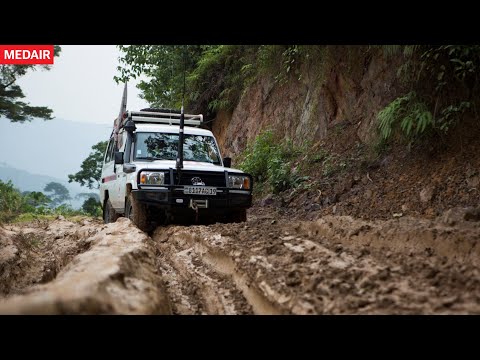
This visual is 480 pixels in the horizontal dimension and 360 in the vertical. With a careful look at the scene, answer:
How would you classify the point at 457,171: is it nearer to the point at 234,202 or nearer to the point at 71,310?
the point at 234,202

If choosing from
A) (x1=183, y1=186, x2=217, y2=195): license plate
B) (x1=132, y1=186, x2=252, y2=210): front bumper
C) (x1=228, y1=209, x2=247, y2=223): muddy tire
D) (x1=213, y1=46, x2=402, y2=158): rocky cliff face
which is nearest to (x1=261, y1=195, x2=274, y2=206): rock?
(x1=213, y1=46, x2=402, y2=158): rocky cliff face

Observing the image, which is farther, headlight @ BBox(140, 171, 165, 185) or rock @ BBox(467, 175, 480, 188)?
headlight @ BBox(140, 171, 165, 185)

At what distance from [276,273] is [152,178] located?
419 cm

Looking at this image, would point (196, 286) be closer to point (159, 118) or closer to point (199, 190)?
point (199, 190)

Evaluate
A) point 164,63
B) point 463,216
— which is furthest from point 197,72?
point 463,216

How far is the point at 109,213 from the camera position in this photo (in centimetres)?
1011

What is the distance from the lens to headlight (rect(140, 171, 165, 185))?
7.23 metres

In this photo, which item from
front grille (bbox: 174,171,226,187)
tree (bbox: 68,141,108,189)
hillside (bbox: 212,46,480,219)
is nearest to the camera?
hillside (bbox: 212,46,480,219)

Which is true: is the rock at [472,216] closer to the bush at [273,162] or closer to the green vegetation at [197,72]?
the bush at [273,162]

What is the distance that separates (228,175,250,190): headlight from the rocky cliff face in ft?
8.95

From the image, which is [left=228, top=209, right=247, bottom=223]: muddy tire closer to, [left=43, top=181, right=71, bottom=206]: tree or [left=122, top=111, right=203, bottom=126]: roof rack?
[left=122, top=111, right=203, bottom=126]: roof rack

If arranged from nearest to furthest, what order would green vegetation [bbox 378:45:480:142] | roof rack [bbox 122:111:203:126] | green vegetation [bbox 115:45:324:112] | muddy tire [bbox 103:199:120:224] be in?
green vegetation [bbox 378:45:480:142]
roof rack [bbox 122:111:203:126]
muddy tire [bbox 103:199:120:224]
green vegetation [bbox 115:45:324:112]

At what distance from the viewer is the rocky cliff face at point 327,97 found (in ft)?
30.8
